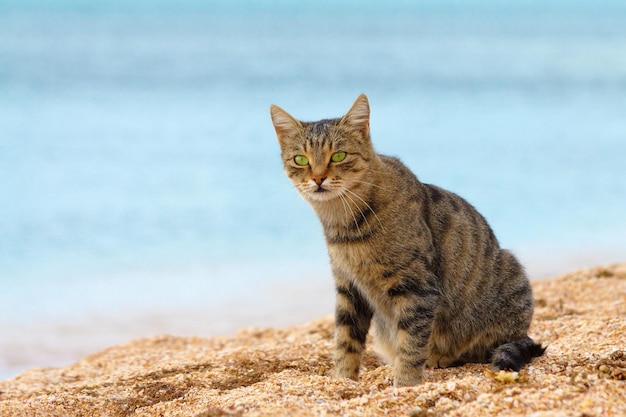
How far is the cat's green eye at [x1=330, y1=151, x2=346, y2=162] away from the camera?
4.45 m

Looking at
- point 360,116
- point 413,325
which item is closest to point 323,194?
point 360,116

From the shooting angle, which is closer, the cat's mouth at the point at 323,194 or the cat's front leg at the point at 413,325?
the cat's front leg at the point at 413,325

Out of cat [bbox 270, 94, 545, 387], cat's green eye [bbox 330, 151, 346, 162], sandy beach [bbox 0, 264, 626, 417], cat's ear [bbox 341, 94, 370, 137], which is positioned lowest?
sandy beach [bbox 0, 264, 626, 417]

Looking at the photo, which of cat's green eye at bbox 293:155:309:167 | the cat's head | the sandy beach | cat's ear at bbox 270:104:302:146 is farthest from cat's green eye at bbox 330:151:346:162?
the sandy beach

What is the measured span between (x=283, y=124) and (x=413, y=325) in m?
1.44

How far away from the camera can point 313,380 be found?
4316mm

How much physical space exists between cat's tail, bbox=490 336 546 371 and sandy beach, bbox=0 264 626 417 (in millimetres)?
70

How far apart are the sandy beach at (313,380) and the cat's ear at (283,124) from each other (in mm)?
1445

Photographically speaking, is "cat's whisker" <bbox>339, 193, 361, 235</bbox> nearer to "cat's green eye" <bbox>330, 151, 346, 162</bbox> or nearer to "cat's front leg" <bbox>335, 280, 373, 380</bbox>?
"cat's green eye" <bbox>330, 151, 346, 162</bbox>

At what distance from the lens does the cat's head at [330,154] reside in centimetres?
440

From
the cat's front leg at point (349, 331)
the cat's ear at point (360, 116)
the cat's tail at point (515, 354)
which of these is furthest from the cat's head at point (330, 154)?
the cat's tail at point (515, 354)

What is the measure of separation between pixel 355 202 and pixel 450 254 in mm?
655

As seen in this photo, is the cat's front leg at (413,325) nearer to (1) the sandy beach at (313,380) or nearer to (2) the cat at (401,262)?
(2) the cat at (401,262)

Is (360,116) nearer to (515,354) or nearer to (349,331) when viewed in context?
(349,331)
